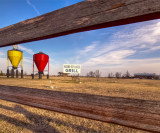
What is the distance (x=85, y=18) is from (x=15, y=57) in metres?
19.0

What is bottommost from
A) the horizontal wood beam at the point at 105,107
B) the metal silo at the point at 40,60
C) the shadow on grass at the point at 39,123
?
the shadow on grass at the point at 39,123

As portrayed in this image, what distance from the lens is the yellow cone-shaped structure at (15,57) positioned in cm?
1653

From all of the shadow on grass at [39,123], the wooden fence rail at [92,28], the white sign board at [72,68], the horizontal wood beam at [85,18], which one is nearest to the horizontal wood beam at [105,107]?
the wooden fence rail at [92,28]

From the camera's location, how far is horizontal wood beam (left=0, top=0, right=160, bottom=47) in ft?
2.10

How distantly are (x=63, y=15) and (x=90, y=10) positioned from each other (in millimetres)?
243

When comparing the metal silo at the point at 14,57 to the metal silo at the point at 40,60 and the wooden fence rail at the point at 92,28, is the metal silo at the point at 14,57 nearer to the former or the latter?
the metal silo at the point at 40,60

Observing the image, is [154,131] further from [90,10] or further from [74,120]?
[74,120]

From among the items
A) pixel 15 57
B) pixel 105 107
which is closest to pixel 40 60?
pixel 15 57

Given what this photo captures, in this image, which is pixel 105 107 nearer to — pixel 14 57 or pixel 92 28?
pixel 92 28

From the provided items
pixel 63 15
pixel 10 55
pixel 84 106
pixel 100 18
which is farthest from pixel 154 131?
pixel 10 55

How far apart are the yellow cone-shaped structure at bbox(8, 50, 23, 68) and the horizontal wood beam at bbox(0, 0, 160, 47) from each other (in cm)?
1825

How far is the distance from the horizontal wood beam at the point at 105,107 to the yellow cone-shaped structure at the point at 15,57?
60.7ft

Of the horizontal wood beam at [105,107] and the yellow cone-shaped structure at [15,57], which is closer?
the horizontal wood beam at [105,107]

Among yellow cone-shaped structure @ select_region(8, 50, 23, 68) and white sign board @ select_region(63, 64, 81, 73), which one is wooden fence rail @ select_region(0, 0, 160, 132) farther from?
yellow cone-shaped structure @ select_region(8, 50, 23, 68)
